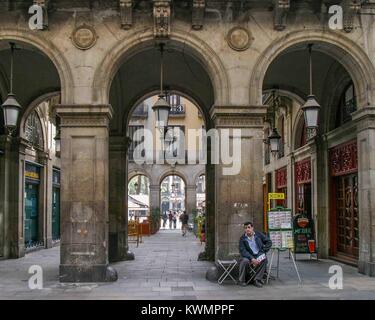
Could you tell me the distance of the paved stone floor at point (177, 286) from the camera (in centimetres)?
1030

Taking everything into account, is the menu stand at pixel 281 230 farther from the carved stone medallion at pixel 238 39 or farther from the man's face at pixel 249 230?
the carved stone medallion at pixel 238 39

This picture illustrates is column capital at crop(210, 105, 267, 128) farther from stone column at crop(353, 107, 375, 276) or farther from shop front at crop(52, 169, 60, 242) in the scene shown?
shop front at crop(52, 169, 60, 242)

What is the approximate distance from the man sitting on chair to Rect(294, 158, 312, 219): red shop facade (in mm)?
7188

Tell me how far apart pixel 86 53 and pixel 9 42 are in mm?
1768

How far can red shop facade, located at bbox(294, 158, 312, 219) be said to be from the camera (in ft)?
62.9

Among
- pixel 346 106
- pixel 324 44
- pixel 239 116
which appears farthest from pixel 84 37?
pixel 346 106

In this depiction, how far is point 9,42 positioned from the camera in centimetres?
1244

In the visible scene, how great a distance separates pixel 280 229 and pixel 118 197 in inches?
234

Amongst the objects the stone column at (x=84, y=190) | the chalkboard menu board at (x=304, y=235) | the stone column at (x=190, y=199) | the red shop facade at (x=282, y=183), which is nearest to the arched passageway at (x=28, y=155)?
the stone column at (x=84, y=190)

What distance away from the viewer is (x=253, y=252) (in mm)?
11578

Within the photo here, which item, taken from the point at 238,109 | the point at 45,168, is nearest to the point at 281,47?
the point at 238,109

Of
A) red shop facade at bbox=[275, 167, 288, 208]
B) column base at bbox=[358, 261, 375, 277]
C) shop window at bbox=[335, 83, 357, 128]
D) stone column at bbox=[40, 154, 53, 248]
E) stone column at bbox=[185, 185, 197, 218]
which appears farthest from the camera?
stone column at bbox=[185, 185, 197, 218]

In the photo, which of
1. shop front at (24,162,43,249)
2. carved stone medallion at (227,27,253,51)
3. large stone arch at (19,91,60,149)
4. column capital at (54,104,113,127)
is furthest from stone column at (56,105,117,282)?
shop front at (24,162,43,249)
